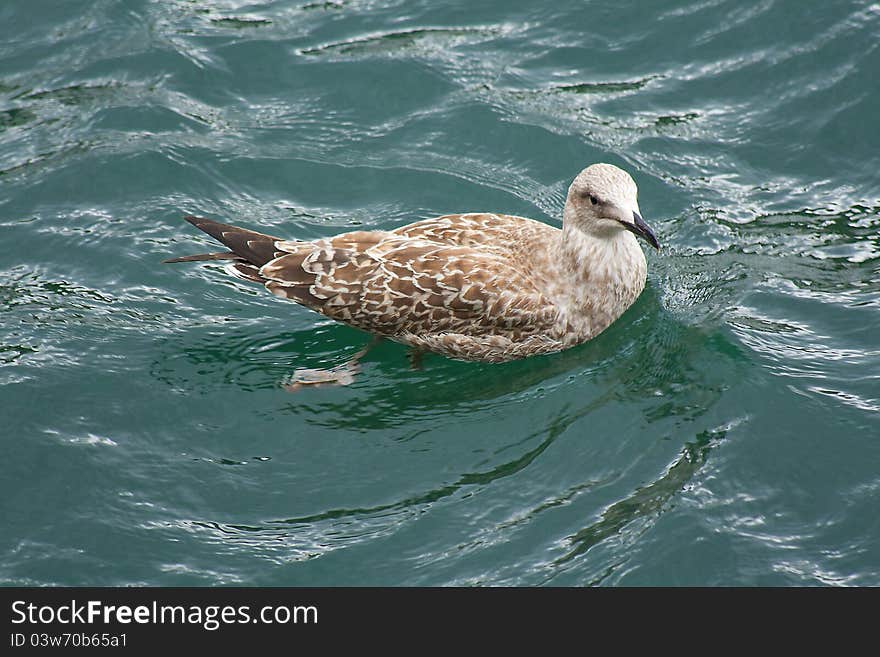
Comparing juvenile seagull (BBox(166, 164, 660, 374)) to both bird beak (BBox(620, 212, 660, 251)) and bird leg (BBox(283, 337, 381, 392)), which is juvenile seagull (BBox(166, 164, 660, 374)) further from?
Answer: bird leg (BBox(283, 337, 381, 392))

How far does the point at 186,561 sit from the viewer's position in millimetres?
6762

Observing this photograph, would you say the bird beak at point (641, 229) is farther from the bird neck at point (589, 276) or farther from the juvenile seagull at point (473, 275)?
the bird neck at point (589, 276)

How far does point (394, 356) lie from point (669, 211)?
Result: 2.94 meters

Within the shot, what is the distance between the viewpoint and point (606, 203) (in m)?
7.95

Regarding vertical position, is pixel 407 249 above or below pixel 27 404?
above

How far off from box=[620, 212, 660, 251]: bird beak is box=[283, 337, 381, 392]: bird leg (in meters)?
2.31

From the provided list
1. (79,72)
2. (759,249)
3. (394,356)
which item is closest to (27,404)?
(394,356)

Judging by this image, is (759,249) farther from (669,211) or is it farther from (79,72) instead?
(79,72)

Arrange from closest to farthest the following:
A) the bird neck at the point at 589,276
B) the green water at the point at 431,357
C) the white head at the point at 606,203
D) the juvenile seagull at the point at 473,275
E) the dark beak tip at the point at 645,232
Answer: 1. the green water at the point at 431,357
2. the dark beak tip at the point at 645,232
3. the white head at the point at 606,203
4. the juvenile seagull at the point at 473,275
5. the bird neck at the point at 589,276

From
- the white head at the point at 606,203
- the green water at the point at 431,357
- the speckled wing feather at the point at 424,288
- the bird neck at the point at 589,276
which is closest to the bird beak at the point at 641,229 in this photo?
the white head at the point at 606,203

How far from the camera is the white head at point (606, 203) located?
782 centimetres

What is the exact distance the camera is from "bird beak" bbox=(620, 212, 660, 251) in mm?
7668

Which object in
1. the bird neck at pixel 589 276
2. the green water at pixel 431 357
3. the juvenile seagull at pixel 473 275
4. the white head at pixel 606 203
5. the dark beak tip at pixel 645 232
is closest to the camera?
the green water at pixel 431 357
